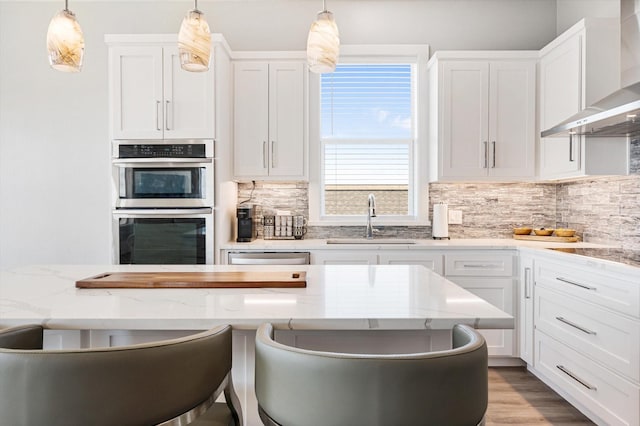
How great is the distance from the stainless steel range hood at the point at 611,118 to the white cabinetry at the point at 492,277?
928 millimetres

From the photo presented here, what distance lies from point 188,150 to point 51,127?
1511 millimetres

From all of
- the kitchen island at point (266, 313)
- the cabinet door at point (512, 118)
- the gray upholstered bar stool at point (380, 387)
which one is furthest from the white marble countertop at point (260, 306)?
the cabinet door at point (512, 118)

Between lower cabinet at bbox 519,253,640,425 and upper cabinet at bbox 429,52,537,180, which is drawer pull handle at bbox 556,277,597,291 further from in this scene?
upper cabinet at bbox 429,52,537,180

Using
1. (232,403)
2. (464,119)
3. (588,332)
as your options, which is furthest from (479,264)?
(232,403)

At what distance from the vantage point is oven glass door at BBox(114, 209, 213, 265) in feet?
10.2

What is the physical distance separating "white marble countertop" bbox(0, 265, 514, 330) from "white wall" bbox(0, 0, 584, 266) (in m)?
2.26

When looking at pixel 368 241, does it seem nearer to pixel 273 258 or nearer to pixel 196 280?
pixel 273 258

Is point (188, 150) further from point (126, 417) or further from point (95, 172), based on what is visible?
point (126, 417)

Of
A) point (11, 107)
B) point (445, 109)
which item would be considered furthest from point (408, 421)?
point (11, 107)

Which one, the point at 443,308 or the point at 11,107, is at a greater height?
the point at 11,107

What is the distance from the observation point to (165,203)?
312cm

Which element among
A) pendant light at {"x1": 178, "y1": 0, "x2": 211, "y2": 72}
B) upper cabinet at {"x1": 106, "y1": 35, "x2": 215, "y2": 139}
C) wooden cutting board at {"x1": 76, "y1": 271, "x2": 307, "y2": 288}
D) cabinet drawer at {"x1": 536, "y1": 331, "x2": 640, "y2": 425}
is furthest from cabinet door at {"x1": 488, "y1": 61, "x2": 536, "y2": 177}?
pendant light at {"x1": 178, "y1": 0, "x2": 211, "y2": 72}

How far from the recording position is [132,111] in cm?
316

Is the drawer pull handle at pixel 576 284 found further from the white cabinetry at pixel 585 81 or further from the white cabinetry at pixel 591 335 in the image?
the white cabinetry at pixel 585 81
